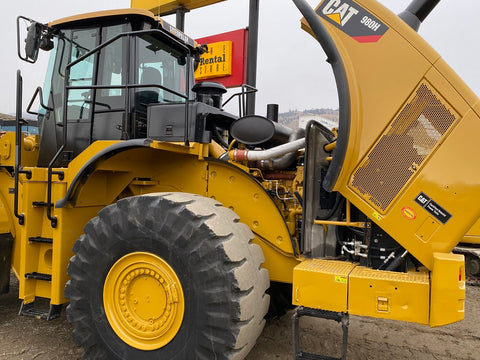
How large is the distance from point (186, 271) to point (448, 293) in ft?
5.44

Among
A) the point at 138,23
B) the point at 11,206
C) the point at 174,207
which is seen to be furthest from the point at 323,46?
the point at 11,206

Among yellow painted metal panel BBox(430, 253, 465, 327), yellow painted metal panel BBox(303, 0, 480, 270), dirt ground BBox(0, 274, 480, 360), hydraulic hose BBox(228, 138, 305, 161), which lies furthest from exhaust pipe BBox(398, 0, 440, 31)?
dirt ground BBox(0, 274, 480, 360)

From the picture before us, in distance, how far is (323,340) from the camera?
3.93m

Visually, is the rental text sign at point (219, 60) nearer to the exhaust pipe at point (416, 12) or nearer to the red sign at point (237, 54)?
the red sign at point (237, 54)

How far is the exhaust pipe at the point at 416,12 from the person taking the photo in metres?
2.71

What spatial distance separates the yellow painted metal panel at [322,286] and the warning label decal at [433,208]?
0.63 metres

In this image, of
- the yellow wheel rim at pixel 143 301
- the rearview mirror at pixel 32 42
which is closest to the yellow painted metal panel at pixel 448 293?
the yellow wheel rim at pixel 143 301

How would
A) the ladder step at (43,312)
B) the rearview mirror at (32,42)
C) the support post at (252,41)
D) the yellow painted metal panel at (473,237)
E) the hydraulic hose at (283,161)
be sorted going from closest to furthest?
the ladder step at (43,312), the hydraulic hose at (283,161), the rearview mirror at (32,42), the yellow painted metal panel at (473,237), the support post at (252,41)

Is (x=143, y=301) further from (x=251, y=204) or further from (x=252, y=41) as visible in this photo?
(x=252, y=41)

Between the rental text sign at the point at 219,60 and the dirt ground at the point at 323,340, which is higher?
the rental text sign at the point at 219,60

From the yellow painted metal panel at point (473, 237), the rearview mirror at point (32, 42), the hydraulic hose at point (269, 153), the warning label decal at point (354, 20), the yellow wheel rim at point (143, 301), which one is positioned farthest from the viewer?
the yellow painted metal panel at point (473, 237)

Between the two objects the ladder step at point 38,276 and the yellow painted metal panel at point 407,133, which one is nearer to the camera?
the yellow painted metal panel at point 407,133

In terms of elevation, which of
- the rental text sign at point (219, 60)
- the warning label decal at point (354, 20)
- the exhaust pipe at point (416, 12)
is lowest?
the warning label decal at point (354, 20)

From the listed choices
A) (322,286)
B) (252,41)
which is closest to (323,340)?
(322,286)
